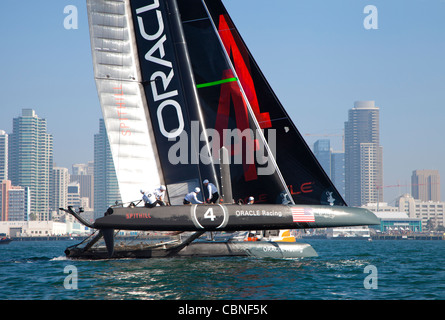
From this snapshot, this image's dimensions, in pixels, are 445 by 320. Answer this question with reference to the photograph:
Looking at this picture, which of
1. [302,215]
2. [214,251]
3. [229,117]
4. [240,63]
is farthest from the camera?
[240,63]

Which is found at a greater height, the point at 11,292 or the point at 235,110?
the point at 235,110

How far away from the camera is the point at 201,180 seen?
76.4 feet

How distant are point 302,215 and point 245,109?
475cm

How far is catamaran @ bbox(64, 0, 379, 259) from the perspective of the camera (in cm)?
2267

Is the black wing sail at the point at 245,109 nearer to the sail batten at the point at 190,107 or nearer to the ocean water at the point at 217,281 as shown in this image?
the sail batten at the point at 190,107

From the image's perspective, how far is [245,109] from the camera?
22984 mm

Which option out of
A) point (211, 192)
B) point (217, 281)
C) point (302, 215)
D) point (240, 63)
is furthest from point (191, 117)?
point (217, 281)

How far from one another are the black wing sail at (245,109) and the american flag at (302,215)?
1762 millimetres

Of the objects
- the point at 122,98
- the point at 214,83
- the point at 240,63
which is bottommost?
the point at 122,98

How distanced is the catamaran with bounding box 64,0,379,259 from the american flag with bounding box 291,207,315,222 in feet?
4.77

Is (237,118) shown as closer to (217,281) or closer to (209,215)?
(209,215)
